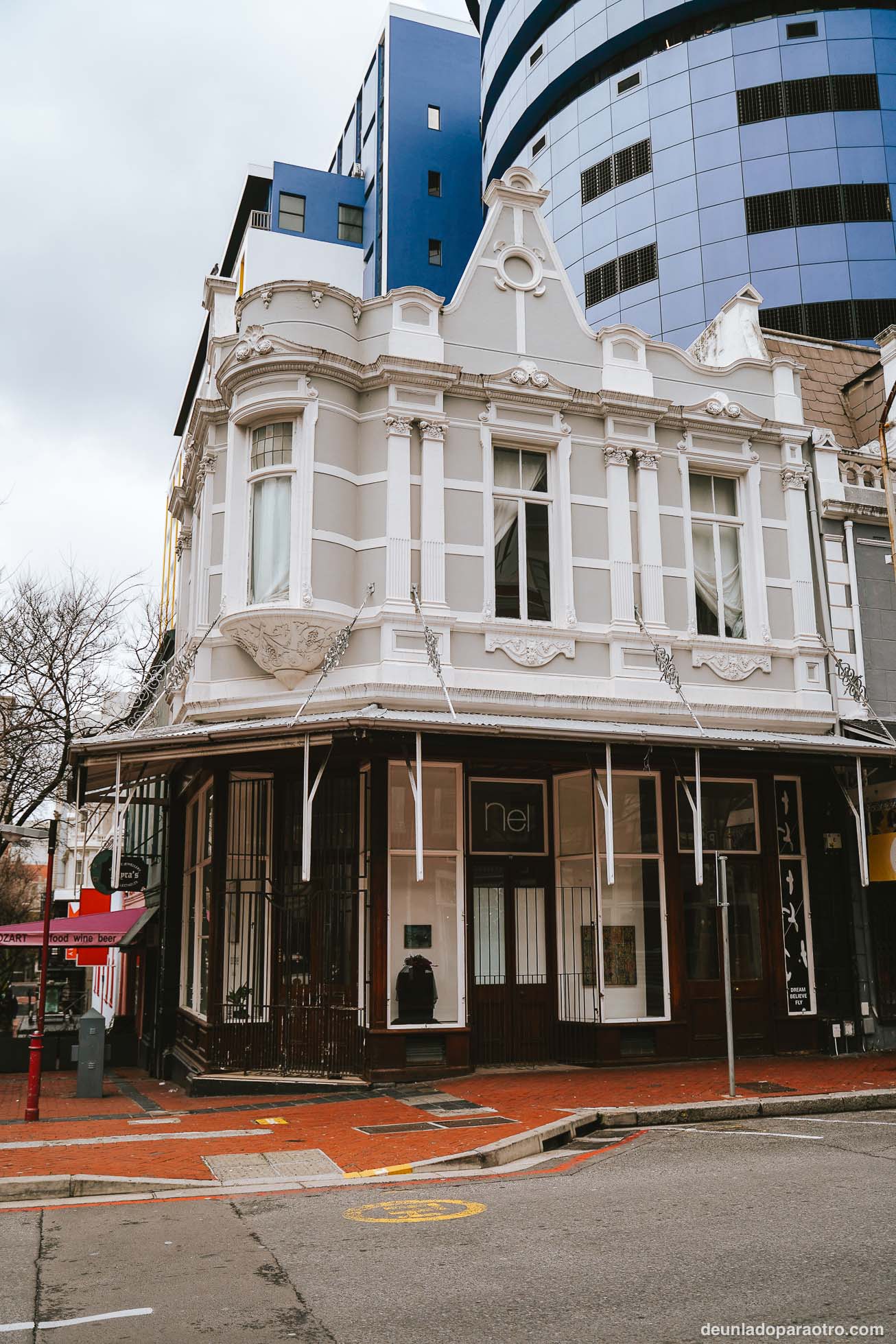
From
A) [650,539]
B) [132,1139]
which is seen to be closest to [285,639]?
[650,539]

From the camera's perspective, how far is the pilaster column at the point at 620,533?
648 inches

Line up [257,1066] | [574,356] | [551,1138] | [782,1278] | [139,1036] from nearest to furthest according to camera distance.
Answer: [782,1278]
[551,1138]
[257,1066]
[574,356]
[139,1036]

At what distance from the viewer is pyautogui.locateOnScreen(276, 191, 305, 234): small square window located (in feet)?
154

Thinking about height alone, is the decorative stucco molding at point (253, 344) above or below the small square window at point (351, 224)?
below

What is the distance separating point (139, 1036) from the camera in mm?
22703

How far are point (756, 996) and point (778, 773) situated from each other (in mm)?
3190

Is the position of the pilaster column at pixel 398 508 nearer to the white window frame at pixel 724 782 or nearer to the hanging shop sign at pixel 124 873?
the white window frame at pixel 724 782

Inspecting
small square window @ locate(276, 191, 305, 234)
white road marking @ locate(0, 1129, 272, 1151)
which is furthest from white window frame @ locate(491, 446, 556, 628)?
small square window @ locate(276, 191, 305, 234)

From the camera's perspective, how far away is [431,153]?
49125 mm

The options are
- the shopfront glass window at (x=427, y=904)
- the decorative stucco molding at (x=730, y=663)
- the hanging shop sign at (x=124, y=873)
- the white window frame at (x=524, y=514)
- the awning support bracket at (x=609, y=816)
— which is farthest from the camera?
the hanging shop sign at (x=124, y=873)

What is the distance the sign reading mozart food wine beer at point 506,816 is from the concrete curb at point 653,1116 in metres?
4.50

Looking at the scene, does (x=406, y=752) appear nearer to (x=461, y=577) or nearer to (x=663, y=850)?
(x=461, y=577)

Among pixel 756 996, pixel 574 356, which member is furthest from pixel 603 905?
pixel 574 356

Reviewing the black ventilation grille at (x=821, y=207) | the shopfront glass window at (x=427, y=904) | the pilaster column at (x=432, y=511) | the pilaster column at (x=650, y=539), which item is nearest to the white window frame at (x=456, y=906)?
the shopfront glass window at (x=427, y=904)
